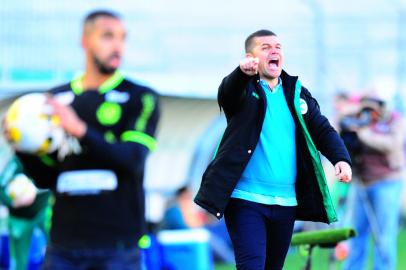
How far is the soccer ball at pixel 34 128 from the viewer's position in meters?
5.04

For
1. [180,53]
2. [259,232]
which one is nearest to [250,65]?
[259,232]

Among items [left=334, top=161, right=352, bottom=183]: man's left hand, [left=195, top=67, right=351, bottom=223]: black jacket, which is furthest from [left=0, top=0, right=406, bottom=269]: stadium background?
[left=334, top=161, right=352, bottom=183]: man's left hand

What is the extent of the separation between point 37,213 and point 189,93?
4.58m

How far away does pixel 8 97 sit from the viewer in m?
12.6

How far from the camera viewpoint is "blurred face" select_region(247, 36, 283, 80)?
6059 mm

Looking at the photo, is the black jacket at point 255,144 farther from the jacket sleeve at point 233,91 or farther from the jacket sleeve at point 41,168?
the jacket sleeve at point 41,168

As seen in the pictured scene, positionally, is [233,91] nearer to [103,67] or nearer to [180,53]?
[103,67]

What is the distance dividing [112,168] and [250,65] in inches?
42.3

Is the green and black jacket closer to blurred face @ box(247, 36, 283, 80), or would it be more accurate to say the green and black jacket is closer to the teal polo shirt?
blurred face @ box(247, 36, 283, 80)

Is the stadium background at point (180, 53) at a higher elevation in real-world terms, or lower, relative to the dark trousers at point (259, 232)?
higher

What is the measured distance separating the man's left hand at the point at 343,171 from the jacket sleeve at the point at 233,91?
2.14ft

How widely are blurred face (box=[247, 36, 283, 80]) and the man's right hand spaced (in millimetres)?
341

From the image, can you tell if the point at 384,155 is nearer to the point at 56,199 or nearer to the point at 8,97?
the point at 8,97

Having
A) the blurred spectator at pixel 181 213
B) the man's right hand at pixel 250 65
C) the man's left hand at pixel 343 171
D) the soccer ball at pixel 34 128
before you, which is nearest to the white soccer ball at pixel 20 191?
the blurred spectator at pixel 181 213
